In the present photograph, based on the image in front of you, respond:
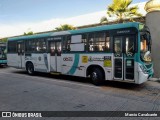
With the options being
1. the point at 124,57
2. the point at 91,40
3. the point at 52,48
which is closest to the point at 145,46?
the point at 124,57

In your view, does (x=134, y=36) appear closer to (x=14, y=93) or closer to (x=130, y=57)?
(x=130, y=57)

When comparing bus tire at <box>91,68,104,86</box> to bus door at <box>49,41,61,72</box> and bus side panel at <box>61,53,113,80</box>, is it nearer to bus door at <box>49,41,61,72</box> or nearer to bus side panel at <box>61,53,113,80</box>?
bus side panel at <box>61,53,113,80</box>

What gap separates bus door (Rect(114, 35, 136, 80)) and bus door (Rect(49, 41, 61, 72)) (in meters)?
4.06

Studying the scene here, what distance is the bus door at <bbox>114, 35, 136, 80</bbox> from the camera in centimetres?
835

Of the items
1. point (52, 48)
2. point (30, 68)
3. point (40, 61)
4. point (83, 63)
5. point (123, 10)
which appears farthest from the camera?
point (123, 10)

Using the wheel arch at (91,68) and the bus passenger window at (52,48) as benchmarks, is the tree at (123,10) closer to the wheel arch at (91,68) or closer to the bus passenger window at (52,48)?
the bus passenger window at (52,48)

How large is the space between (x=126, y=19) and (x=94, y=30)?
872 cm

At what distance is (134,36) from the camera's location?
27.2 feet

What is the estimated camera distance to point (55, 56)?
1180 cm

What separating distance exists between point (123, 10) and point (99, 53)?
30.8ft

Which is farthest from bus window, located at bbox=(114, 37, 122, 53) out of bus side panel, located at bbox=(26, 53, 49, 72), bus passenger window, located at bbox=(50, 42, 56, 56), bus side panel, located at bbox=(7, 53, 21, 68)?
bus side panel, located at bbox=(7, 53, 21, 68)

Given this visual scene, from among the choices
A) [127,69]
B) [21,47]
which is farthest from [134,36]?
[21,47]

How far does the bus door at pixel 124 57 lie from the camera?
8.35 m

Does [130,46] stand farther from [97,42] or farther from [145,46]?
[97,42]
